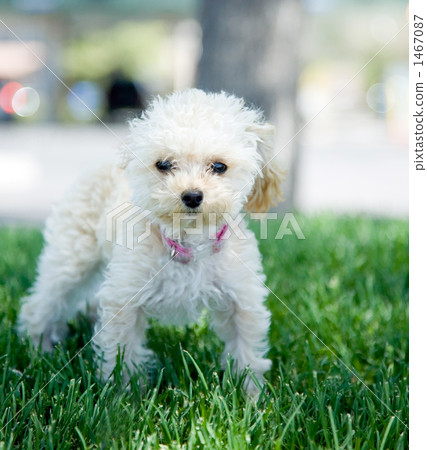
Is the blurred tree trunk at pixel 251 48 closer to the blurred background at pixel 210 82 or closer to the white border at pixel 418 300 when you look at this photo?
the blurred background at pixel 210 82

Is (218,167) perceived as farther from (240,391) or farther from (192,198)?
(240,391)

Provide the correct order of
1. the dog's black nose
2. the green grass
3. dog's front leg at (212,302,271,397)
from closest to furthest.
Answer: the green grass → the dog's black nose → dog's front leg at (212,302,271,397)

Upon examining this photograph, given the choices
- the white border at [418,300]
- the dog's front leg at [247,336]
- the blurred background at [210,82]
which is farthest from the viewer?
the blurred background at [210,82]

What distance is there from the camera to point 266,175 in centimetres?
321

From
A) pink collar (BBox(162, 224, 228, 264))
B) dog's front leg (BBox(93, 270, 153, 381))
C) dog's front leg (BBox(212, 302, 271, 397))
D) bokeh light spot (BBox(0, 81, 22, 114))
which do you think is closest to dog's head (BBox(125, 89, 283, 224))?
pink collar (BBox(162, 224, 228, 264))

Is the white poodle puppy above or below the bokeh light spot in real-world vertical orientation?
below

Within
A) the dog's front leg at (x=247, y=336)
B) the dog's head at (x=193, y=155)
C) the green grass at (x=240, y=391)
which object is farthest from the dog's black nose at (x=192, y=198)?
the green grass at (x=240, y=391)

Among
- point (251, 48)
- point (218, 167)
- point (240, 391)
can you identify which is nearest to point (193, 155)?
point (218, 167)

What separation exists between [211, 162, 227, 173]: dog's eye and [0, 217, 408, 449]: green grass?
0.89m

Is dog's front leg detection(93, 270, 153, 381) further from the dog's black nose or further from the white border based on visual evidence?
the white border

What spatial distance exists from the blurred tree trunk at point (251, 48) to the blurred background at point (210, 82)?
0.01 metres

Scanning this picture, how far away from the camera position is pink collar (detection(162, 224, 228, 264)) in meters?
2.89

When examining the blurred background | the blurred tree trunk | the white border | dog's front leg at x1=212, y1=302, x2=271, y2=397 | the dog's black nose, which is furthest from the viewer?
the blurred background

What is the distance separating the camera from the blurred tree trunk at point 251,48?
20.7 feet
